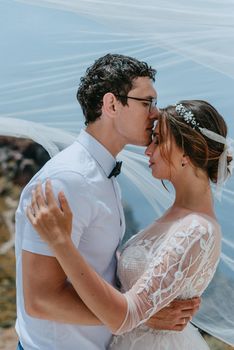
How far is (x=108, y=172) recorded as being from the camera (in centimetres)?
142

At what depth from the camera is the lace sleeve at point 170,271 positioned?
4.20ft

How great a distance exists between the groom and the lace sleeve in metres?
0.09

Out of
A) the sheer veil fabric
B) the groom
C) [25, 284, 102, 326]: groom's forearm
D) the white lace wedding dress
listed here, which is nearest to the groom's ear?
the groom

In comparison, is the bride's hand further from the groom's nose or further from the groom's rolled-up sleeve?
the groom's nose

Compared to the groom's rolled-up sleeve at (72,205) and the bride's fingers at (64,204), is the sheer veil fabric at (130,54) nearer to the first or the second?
the groom's rolled-up sleeve at (72,205)

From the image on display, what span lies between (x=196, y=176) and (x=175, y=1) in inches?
39.5

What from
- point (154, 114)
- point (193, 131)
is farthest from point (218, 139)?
point (154, 114)

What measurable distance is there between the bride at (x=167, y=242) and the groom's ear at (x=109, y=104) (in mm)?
121

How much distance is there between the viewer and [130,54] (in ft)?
7.57

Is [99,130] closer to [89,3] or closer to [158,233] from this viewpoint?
[158,233]

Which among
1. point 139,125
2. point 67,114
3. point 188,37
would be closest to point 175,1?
point 188,37

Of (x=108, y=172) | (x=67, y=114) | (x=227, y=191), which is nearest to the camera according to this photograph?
(x=108, y=172)

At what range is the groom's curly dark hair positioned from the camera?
1.43m

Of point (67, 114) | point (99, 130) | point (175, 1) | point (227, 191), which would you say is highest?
point (175, 1)
